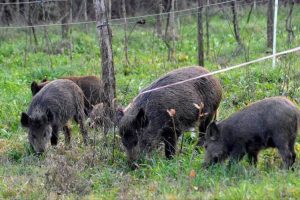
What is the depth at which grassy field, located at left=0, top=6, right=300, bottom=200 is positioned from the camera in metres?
6.63

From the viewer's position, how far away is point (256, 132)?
733cm

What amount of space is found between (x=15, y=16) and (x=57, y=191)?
1676 centimetres

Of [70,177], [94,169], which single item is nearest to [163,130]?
[94,169]

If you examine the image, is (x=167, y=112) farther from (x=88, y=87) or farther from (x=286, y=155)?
(x=88, y=87)

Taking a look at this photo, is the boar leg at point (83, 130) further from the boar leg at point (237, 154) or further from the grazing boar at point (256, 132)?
the boar leg at point (237, 154)

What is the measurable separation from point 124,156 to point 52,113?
1.74 m

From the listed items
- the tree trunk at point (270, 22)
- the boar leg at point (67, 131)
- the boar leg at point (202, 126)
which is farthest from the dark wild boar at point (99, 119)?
the tree trunk at point (270, 22)

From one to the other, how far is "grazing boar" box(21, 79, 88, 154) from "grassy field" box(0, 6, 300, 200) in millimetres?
231

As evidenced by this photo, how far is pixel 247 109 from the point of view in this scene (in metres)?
7.56

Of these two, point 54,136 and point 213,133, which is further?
point 54,136

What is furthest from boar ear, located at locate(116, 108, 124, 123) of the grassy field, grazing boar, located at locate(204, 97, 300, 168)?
grazing boar, located at locate(204, 97, 300, 168)

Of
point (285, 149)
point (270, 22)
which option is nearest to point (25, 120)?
point (285, 149)

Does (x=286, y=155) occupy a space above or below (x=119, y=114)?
below

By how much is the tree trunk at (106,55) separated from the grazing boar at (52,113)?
0.61 m
